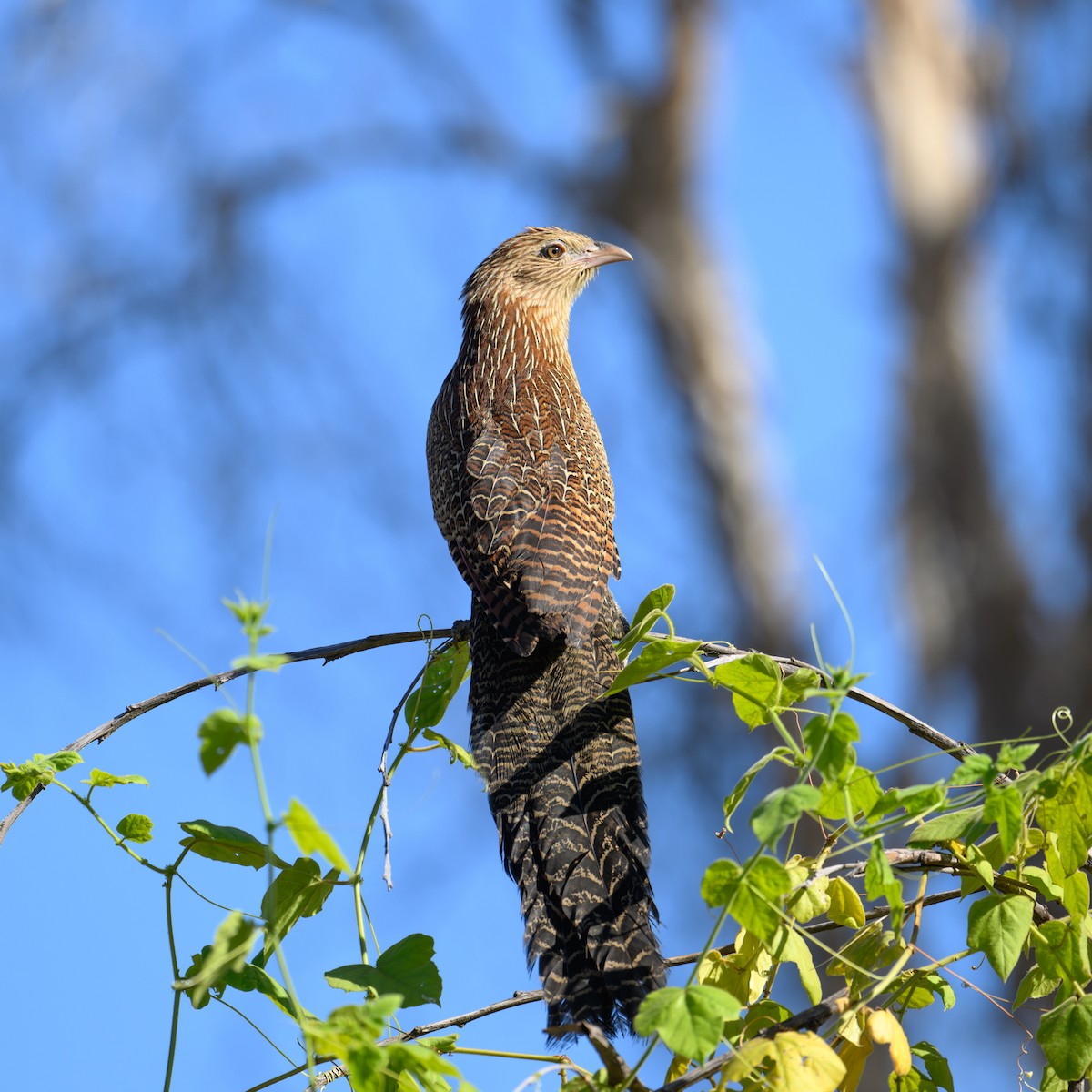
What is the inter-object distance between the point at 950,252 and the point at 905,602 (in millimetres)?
3446

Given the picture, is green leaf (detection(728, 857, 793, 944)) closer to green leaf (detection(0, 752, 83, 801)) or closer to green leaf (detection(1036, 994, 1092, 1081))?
green leaf (detection(1036, 994, 1092, 1081))

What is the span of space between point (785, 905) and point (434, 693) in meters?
0.81

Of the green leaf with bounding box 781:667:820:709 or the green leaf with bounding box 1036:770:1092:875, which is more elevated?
the green leaf with bounding box 781:667:820:709

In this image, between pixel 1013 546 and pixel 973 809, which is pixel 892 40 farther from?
pixel 973 809

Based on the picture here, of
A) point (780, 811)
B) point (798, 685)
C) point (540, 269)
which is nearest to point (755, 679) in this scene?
point (798, 685)

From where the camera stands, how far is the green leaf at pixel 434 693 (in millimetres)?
2490

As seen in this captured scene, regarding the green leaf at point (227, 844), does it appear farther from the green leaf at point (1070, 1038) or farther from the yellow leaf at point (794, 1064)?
the green leaf at point (1070, 1038)

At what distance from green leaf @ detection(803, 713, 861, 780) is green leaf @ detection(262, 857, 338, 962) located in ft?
2.79

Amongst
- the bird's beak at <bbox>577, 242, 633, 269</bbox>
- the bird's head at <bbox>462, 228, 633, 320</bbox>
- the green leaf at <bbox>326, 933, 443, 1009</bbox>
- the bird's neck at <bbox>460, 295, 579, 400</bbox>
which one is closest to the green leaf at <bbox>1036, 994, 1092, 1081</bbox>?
the green leaf at <bbox>326, 933, 443, 1009</bbox>

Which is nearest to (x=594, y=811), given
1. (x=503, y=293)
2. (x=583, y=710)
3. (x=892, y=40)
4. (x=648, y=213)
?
(x=583, y=710)

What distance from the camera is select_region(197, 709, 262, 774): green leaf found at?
1544mm

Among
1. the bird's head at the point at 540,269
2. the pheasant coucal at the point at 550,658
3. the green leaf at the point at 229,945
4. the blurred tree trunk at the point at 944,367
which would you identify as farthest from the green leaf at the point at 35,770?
the blurred tree trunk at the point at 944,367

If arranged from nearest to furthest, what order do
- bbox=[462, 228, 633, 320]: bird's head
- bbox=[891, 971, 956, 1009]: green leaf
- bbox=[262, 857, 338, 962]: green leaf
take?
bbox=[891, 971, 956, 1009]: green leaf
bbox=[262, 857, 338, 962]: green leaf
bbox=[462, 228, 633, 320]: bird's head

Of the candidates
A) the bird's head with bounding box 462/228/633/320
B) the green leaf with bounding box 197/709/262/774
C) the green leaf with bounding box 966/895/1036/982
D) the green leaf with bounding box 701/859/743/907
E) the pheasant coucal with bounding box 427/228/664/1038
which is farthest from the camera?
the bird's head with bounding box 462/228/633/320
